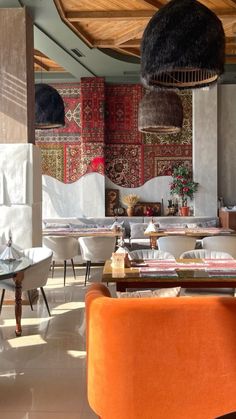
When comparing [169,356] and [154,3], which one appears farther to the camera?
[154,3]

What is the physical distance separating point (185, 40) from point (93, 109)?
8575mm

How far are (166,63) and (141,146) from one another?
8752 millimetres

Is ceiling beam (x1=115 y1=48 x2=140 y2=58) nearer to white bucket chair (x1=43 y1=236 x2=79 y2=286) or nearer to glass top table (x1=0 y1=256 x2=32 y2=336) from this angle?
white bucket chair (x1=43 y1=236 x2=79 y2=286)

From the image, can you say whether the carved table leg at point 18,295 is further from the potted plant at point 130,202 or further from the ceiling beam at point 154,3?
the potted plant at point 130,202

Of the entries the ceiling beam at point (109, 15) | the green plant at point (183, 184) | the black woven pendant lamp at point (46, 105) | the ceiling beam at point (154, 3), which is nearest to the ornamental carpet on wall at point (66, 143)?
the green plant at point (183, 184)

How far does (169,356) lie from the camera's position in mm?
2646

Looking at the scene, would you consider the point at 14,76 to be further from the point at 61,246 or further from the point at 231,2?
the point at 231,2

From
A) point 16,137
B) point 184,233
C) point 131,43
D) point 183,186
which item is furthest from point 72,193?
point 16,137

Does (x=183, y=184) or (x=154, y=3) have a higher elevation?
(x=154, y=3)

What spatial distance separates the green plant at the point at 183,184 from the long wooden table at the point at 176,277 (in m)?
7.58

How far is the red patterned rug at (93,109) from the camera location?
476 inches

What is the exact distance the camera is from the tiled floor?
3.43 m

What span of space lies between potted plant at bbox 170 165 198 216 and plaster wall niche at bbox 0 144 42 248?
603 cm

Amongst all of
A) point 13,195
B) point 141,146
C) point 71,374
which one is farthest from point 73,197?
point 71,374
